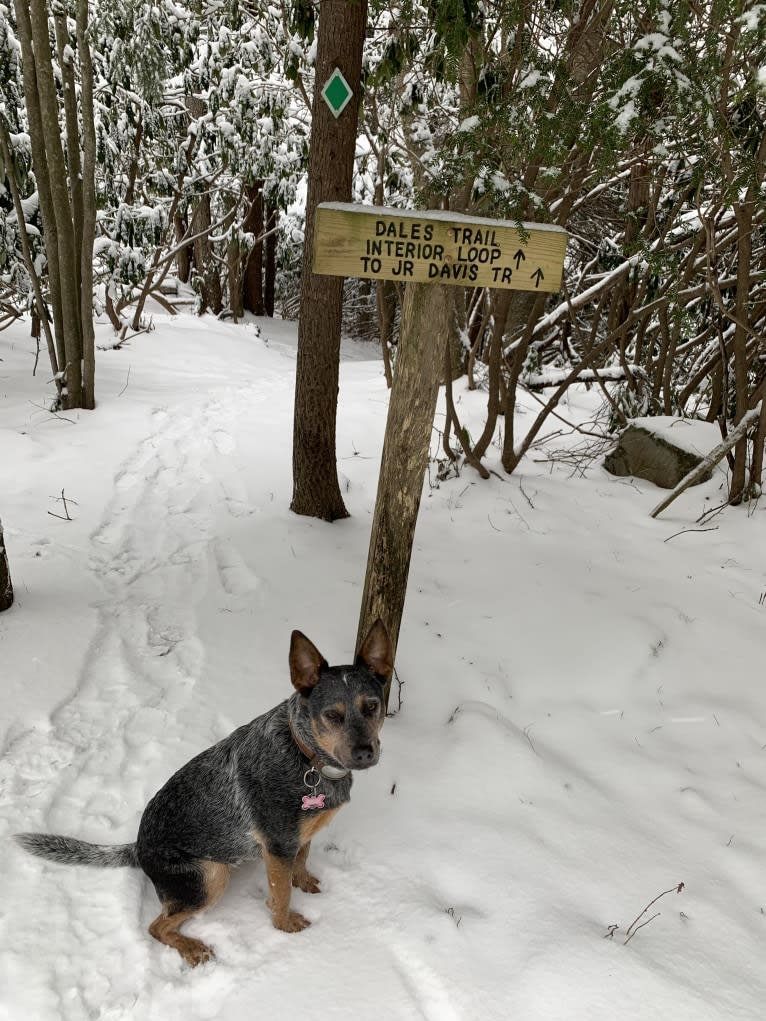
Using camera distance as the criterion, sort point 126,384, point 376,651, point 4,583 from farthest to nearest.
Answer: point 126,384
point 4,583
point 376,651

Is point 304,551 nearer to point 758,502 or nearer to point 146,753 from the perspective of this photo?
point 146,753

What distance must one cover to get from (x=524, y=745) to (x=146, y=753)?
5.80 feet

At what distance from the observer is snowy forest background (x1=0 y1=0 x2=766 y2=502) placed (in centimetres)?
416

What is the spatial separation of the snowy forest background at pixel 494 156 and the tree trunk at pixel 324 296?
414mm

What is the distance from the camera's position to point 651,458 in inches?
266

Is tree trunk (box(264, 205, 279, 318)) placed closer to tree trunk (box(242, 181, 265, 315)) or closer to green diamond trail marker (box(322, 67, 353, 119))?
tree trunk (box(242, 181, 265, 315))

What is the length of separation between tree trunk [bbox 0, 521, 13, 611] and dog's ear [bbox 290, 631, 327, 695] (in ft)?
8.42

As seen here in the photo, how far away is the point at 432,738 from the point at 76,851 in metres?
1.66

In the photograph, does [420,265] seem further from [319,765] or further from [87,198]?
[87,198]

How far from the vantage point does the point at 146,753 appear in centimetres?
305

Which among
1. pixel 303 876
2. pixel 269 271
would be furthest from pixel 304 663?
pixel 269 271

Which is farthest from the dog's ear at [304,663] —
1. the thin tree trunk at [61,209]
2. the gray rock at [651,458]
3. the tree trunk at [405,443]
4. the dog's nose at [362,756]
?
the thin tree trunk at [61,209]

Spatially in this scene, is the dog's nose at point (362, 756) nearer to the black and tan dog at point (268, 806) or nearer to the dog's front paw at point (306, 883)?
the black and tan dog at point (268, 806)

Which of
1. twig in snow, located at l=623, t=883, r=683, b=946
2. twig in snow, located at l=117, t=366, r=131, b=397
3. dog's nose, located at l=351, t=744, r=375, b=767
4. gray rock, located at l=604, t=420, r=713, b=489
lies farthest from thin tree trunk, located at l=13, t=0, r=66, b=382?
twig in snow, located at l=623, t=883, r=683, b=946
